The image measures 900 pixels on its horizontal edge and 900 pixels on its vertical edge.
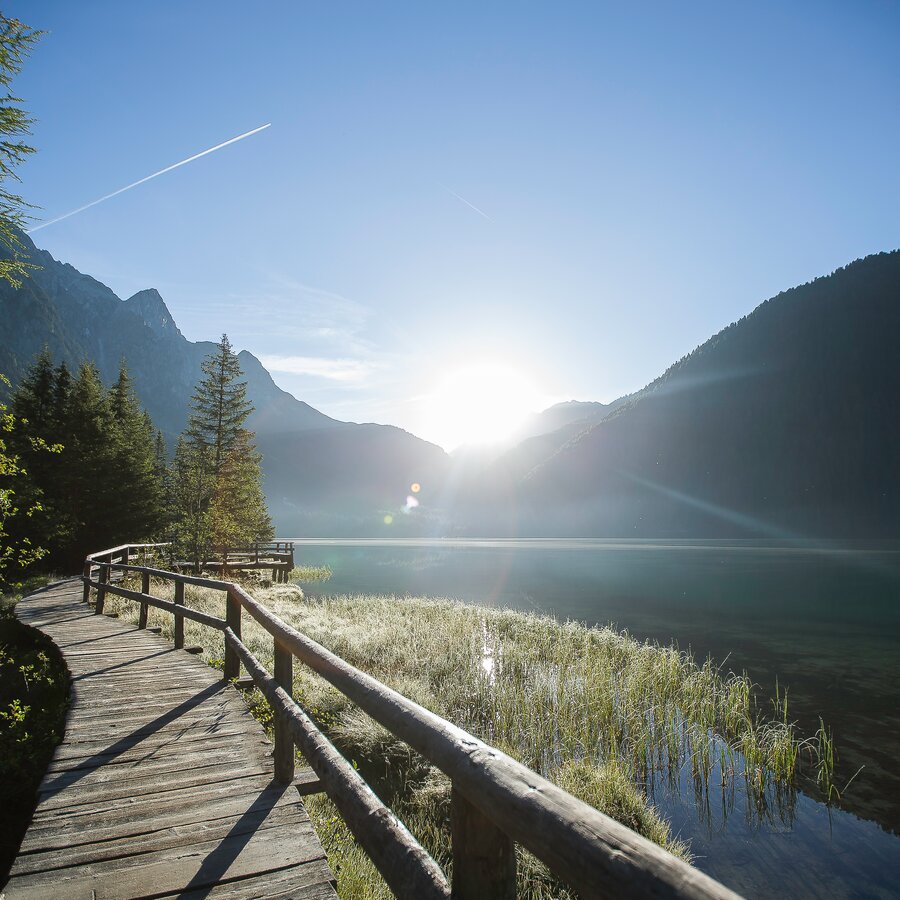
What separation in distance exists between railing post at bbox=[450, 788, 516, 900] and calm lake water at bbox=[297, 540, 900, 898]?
22.0 feet

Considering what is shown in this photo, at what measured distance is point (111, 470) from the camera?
28.3 meters

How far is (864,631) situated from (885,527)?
17304 centimetres

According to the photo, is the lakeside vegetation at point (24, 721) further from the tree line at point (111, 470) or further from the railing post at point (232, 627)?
the tree line at point (111, 470)

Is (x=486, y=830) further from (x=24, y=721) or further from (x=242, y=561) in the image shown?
(x=242, y=561)

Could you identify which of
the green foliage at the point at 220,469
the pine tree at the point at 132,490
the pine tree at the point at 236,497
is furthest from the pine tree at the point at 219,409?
the pine tree at the point at 132,490

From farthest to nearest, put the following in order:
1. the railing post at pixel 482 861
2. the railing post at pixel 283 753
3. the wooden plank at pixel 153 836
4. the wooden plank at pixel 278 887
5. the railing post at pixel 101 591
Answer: the railing post at pixel 101 591
the railing post at pixel 283 753
the wooden plank at pixel 153 836
the wooden plank at pixel 278 887
the railing post at pixel 482 861

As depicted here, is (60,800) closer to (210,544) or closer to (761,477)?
(210,544)

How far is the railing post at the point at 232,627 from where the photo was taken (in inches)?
294

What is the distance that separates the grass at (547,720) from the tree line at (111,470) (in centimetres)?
1376

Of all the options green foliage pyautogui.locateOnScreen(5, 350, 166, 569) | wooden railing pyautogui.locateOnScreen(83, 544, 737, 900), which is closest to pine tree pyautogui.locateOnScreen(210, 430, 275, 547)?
green foliage pyautogui.locateOnScreen(5, 350, 166, 569)

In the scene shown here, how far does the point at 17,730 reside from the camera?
7453 mm

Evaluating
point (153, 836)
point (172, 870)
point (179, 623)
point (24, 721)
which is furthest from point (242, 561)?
point (172, 870)

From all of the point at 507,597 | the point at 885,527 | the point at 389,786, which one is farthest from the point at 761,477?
the point at 389,786

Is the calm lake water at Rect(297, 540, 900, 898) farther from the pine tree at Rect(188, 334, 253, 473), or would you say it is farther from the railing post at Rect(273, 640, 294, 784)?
the pine tree at Rect(188, 334, 253, 473)
